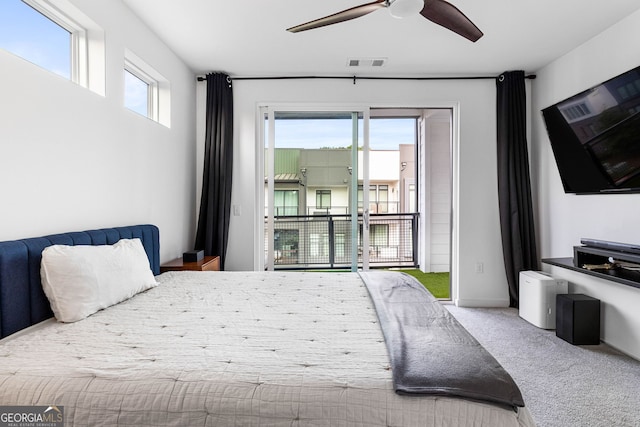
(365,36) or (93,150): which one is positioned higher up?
(365,36)

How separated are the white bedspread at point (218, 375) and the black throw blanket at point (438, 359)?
0.11ft

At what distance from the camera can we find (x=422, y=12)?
1946 mm

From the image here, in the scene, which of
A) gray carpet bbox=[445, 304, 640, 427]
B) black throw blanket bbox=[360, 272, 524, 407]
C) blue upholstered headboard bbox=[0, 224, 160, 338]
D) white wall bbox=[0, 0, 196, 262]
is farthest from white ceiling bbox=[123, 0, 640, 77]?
gray carpet bbox=[445, 304, 640, 427]

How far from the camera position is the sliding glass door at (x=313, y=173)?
3924 mm

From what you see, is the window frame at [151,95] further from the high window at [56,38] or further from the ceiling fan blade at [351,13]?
the ceiling fan blade at [351,13]

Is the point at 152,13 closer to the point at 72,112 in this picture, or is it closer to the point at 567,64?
A: the point at 72,112

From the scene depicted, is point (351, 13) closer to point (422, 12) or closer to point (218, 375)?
point (422, 12)

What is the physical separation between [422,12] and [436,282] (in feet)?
12.9

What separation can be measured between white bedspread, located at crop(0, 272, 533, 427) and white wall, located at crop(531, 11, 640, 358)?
241 centimetres

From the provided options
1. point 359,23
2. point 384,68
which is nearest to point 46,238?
point 359,23

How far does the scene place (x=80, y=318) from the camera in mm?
1587

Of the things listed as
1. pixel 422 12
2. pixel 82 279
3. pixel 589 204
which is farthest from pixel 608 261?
pixel 82 279

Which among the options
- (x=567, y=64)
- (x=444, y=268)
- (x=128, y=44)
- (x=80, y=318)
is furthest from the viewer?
(x=444, y=268)

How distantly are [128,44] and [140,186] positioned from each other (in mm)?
1083
